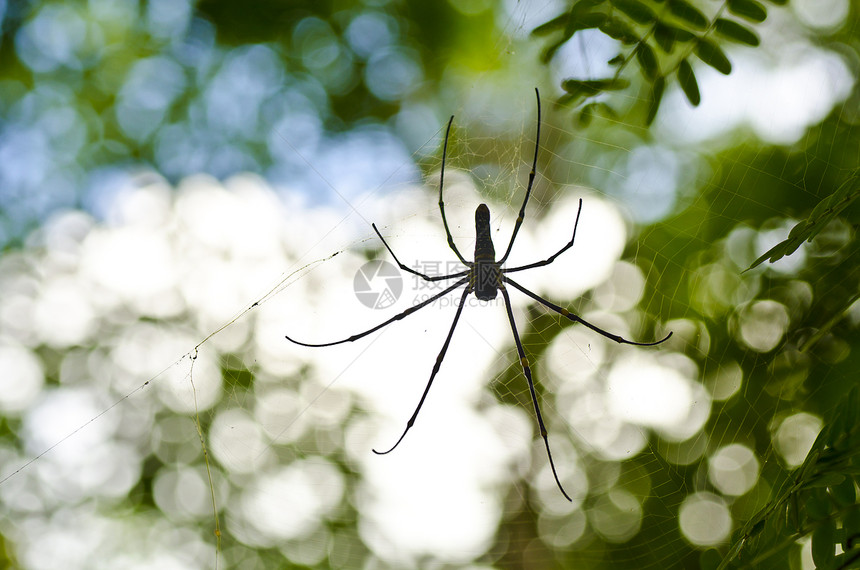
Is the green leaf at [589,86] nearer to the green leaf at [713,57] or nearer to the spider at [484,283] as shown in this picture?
the green leaf at [713,57]

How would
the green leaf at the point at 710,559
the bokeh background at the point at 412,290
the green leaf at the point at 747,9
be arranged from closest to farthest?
1. the green leaf at the point at 710,559
2. the green leaf at the point at 747,9
3. the bokeh background at the point at 412,290

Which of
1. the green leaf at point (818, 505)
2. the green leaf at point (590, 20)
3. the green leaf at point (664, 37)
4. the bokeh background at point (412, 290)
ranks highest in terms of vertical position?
the green leaf at point (664, 37)

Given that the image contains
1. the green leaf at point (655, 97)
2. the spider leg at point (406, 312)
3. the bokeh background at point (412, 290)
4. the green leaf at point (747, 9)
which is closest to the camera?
the green leaf at point (747, 9)

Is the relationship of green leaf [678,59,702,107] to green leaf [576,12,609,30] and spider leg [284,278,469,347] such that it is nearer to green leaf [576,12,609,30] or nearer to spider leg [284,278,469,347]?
green leaf [576,12,609,30]

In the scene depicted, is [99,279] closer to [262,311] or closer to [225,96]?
[225,96]

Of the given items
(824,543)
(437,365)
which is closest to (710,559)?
(824,543)

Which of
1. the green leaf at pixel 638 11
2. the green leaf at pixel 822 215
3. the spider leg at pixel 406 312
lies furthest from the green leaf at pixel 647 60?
the spider leg at pixel 406 312

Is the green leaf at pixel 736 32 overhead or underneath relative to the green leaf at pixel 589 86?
overhead

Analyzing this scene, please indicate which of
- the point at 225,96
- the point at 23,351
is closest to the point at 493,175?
the point at 225,96

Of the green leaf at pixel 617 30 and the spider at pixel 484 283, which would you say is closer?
the green leaf at pixel 617 30
